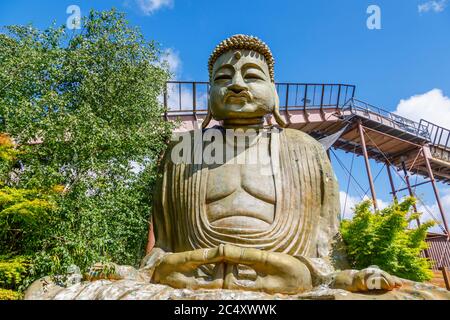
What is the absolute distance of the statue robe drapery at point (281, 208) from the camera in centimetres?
412

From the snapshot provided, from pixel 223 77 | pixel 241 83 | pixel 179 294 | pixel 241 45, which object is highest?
pixel 241 45

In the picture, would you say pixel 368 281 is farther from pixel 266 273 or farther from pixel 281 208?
pixel 281 208

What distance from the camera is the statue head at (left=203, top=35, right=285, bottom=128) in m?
4.68

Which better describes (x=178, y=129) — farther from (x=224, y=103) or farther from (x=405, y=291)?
(x=405, y=291)

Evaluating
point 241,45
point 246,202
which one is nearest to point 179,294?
point 246,202

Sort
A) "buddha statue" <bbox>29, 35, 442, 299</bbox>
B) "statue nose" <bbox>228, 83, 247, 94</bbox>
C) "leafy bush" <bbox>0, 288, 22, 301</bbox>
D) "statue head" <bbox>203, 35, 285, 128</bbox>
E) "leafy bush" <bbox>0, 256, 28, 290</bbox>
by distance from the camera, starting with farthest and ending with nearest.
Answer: "leafy bush" <bbox>0, 256, 28, 290</bbox>, "leafy bush" <bbox>0, 288, 22, 301</bbox>, "statue head" <bbox>203, 35, 285, 128</bbox>, "statue nose" <bbox>228, 83, 247, 94</bbox>, "buddha statue" <bbox>29, 35, 442, 299</bbox>

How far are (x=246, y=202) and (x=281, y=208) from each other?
378 mm

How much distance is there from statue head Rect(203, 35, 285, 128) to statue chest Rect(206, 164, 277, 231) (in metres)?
0.61

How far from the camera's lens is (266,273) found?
3.56 m

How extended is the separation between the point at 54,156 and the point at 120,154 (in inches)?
64.9

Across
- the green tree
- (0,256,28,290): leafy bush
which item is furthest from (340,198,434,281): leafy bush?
(0,256,28,290): leafy bush

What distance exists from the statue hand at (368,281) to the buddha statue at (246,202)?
34 millimetres

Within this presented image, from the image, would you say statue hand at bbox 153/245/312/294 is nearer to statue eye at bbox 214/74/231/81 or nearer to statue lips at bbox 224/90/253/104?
statue lips at bbox 224/90/253/104

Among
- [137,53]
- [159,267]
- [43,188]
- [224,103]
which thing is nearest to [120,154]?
[43,188]
